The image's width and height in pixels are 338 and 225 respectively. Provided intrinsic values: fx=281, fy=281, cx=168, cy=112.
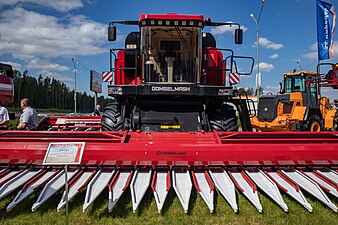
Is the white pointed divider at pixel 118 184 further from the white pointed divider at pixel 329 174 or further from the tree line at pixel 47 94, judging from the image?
the tree line at pixel 47 94

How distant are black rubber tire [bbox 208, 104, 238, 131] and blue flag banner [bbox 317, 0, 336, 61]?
402 inches

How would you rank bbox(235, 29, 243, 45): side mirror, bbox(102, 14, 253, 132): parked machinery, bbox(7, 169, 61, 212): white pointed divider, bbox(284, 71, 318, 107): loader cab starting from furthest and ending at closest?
bbox(284, 71, 318, 107): loader cab < bbox(235, 29, 243, 45): side mirror < bbox(102, 14, 253, 132): parked machinery < bbox(7, 169, 61, 212): white pointed divider

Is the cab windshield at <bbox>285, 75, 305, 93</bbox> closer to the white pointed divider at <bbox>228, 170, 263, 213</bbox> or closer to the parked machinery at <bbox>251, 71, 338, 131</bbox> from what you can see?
the parked machinery at <bbox>251, 71, 338, 131</bbox>

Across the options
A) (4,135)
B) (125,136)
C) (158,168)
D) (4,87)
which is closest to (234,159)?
(158,168)

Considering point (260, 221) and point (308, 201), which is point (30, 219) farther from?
point (308, 201)

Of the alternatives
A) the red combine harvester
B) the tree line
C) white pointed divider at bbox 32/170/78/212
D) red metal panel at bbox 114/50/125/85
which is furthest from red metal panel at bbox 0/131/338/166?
the tree line

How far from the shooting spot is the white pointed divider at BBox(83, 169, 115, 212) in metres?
3.07

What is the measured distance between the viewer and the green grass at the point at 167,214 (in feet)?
10.0

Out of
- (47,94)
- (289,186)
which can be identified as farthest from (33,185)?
(47,94)

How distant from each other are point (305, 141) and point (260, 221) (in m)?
1.48

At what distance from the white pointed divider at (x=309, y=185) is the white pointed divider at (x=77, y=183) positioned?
254 cm

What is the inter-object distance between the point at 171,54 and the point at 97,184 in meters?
3.49

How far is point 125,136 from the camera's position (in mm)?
3887

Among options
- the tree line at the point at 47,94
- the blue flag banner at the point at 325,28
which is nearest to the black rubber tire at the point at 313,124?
the blue flag banner at the point at 325,28
